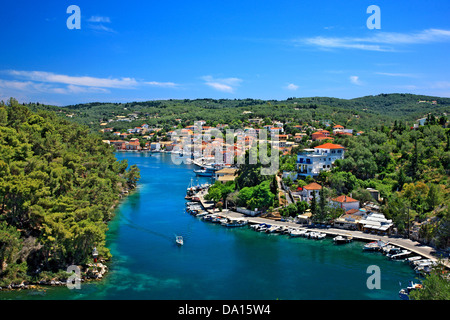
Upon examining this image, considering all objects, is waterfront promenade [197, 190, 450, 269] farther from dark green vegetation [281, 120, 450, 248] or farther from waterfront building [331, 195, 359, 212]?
waterfront building [331, 195, 359, 212]

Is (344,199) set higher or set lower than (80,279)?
higher

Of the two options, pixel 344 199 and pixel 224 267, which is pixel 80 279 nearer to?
pixel 224 267

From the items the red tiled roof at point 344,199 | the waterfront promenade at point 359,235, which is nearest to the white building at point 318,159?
the red tiled roof at point 344,199

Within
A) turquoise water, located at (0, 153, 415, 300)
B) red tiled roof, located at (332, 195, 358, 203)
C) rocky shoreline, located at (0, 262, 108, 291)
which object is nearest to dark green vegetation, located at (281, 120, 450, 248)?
red tiled roof, located at (332, 195, 358, 203)

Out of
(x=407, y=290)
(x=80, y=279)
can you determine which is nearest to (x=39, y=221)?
(x=80, y=279)
